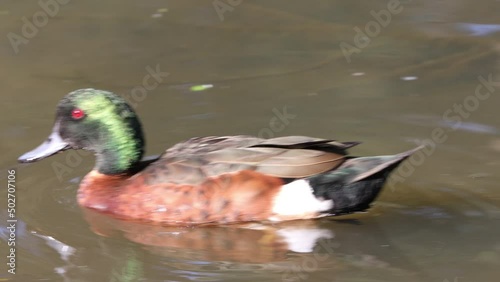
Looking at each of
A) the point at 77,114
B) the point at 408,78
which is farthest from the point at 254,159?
the point at 408,78

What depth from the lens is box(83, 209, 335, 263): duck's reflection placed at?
19.5 feet

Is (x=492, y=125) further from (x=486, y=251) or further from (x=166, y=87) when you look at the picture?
(x=166, y=87)

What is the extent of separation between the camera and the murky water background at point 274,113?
5816 millimetres

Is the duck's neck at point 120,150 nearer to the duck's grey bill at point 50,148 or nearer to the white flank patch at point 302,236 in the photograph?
the duck's grey bill at point 50,148

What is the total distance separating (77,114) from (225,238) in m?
1.37

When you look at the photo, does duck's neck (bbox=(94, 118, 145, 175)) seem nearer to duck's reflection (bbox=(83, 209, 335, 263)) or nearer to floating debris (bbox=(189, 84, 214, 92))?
duck's reflection (bbox=(83, 209, 335, 263))

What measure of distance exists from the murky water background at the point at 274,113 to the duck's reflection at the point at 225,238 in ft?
0.05

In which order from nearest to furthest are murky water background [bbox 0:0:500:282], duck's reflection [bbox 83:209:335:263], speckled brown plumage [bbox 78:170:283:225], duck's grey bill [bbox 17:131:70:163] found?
murky water background [bbox 0:0:500:282], duck's reflection [bbox 83:209:335:263], speckled brown plumage [bbox 78:170:283:225], duck's grey bill [bbox 17:131:70:163]

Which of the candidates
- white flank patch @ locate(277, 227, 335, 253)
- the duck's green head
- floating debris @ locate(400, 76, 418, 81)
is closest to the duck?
white flank patch @ locate(277, 227, 335, 253)

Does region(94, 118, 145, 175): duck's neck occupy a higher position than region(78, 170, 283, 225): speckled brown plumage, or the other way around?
region(94, 118, 145, 175): duck's neck

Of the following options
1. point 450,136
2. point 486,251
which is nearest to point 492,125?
point 450,136

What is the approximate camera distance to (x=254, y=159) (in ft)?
20.6

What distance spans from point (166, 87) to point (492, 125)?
9.32 ft

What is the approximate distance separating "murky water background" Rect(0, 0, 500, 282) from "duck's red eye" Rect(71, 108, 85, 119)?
61 cm
